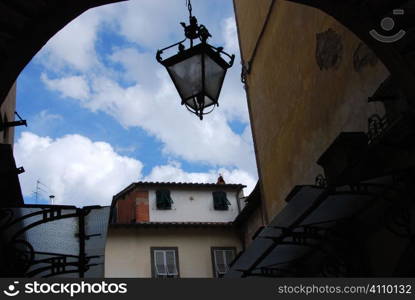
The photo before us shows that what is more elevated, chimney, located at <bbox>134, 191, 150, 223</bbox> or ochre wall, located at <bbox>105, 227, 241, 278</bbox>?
chimney, located at <bbox>134, 191, 150, 223</bbox>

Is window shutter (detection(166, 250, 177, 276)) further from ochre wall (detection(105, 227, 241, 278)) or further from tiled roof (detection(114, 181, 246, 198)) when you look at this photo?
tiled roof (detection(114, 181, 246, 198))

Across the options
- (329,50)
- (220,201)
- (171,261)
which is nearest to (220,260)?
(171,261)

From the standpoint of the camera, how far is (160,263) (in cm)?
2462

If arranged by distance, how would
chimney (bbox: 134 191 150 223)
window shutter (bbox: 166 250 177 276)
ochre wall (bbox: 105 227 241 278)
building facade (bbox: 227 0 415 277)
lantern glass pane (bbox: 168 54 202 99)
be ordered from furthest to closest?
1. chimney (bbox: 134 191 150 223)
2. window shutter (bbox: 166 250 177 276)
3. ochre wall (bbox: 105 227 241 278)
4. building facade (bbox: 227 0 415 277)
5. lantern glass pane (bbox: 168 54 202 99)

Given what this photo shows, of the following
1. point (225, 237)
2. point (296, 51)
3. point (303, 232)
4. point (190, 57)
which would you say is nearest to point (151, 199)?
point (225, 237)

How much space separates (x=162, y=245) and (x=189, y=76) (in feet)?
65.6

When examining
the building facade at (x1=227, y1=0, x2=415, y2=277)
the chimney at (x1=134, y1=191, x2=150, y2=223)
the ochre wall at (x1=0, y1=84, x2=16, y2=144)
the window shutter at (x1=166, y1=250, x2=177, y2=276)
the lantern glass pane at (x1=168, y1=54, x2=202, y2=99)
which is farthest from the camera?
the chimney at (x1=134, y1=191, x2=150, y2=223)

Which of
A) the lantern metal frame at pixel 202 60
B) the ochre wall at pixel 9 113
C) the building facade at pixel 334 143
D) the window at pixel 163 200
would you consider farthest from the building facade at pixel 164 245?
the lantern metal frame at pixel 202 60

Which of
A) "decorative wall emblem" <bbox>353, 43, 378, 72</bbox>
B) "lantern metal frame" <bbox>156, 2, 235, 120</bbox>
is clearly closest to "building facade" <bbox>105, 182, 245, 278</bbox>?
"decorative wall emblem" <bbox>353, 43, 378, 72</bbox>

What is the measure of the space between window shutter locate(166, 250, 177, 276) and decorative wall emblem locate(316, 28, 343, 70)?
1656cm

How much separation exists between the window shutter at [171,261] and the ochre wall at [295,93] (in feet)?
40.9

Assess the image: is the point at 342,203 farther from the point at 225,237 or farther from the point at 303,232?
the point at 225,237

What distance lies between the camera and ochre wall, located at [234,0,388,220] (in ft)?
27.1

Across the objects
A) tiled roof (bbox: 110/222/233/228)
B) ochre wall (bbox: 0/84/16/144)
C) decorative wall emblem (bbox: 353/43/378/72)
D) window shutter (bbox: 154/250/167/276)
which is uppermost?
tiled roof (bbox: 110/222/233/228)
